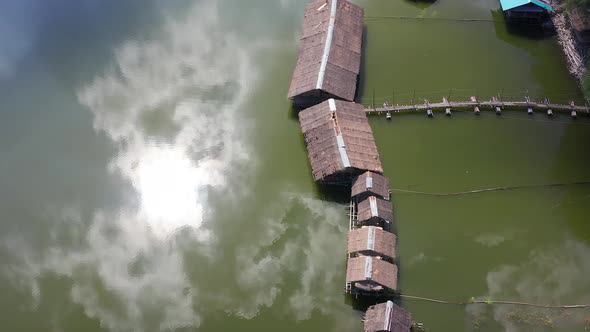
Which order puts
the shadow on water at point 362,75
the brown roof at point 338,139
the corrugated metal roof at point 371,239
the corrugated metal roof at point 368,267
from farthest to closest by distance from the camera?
the shadow on water at point 362,75
the brown roof at point 338,139
the corrugated metal roof at point 371,239
the corrugated metal roof at point 368,267

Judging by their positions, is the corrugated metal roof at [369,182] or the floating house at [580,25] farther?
the floating house at [580,25]

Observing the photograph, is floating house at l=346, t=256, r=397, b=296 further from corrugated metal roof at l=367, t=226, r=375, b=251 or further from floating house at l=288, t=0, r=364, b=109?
floating house at l=288, t=0, r=364, b=109

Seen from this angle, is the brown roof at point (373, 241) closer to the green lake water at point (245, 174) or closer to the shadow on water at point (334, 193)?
the green lake water at point (245, 174)

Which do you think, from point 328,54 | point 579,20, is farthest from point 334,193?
point 579,20

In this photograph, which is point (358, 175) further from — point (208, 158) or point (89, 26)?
point (89, 26)

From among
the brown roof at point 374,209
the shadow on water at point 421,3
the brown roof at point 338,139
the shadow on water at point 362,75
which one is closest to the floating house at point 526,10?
the shadow on water at point 421,3
